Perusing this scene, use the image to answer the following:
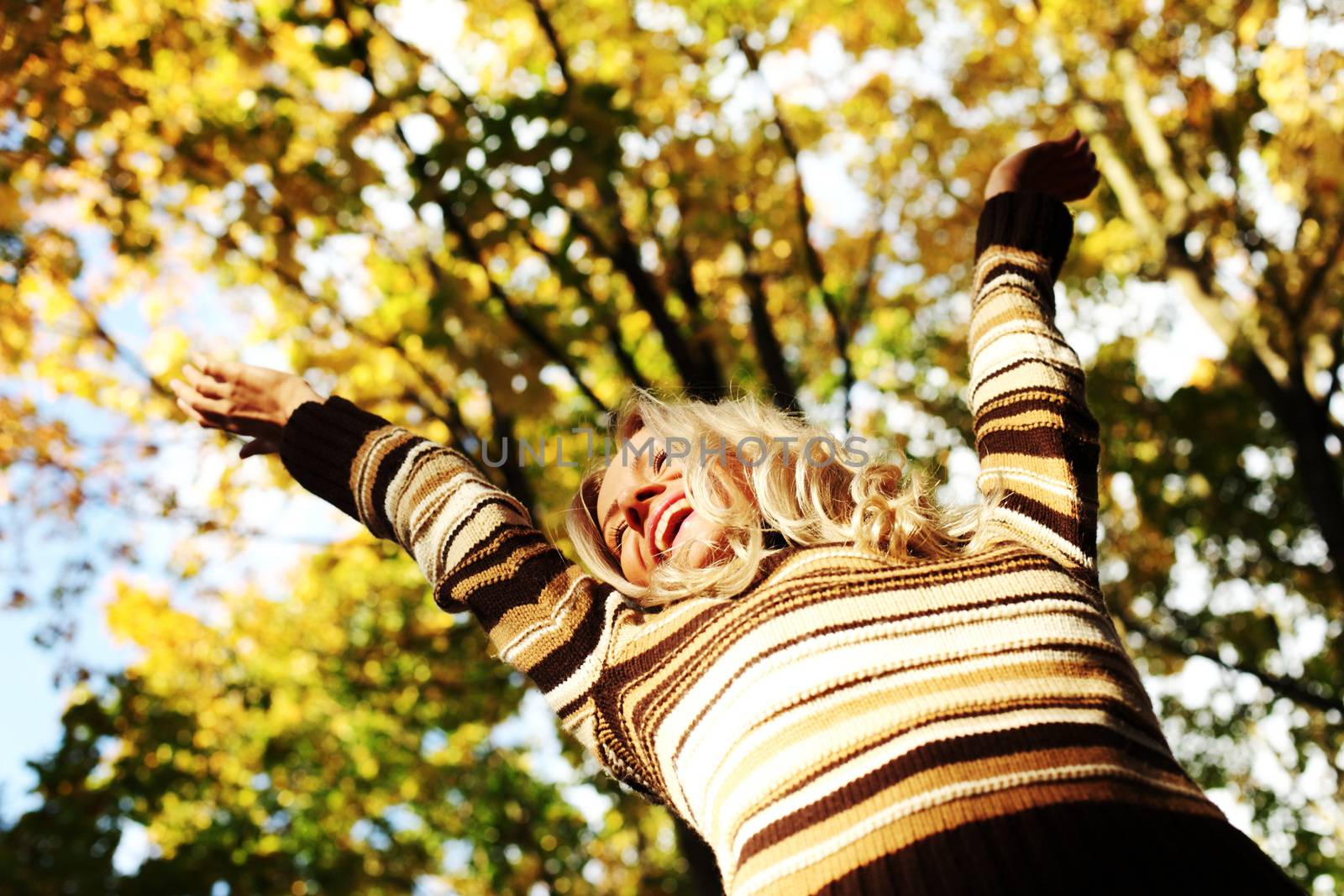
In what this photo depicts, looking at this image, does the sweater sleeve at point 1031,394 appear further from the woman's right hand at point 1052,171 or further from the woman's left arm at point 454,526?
the woman's left arm at point 454,526

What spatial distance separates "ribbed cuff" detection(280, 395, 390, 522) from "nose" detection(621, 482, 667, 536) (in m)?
0.50

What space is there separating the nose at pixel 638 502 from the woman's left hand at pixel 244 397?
66cm

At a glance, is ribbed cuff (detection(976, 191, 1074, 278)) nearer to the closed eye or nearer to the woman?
the woman

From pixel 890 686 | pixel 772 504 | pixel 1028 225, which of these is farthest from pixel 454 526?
pixel 1028 225

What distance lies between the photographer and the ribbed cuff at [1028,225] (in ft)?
6.93

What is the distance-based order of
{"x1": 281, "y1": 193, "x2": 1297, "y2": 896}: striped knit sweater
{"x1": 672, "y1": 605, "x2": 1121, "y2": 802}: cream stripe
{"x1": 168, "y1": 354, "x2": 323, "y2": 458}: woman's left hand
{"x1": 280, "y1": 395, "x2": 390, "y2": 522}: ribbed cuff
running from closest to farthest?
{"x1": 281, "y1": 193, "x2": 1297, "y2": 896}: striped knit sweater → {"x1": 672, "y1": 605, "x2": 1121, "y2": 802}: cream stripe → {"x1": 280, "y1": 395, "x2": 390, "y2": 522}: ribbed cuff → {"x1": 168, "y1": 354, "x2": 323, "y2": 458}: woman's left hand

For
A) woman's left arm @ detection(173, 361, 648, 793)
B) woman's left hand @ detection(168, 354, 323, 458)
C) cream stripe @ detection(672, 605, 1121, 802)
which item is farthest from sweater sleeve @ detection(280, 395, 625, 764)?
cream stripe @ detection(672, 605, 1121, 802)

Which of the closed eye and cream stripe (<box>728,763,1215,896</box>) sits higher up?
the closed eye

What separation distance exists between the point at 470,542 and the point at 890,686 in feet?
2.33

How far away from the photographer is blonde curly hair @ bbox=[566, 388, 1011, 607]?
1593mm

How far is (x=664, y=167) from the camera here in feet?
17.0

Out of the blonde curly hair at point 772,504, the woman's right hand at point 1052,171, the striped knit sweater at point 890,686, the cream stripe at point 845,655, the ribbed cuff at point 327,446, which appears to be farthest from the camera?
the woman's right hand at point 1052,171

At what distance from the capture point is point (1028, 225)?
83.7 inches

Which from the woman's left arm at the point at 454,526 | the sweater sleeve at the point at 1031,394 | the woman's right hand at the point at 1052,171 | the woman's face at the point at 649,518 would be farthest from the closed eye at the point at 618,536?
the woman's right hand at the point at 1052,171
